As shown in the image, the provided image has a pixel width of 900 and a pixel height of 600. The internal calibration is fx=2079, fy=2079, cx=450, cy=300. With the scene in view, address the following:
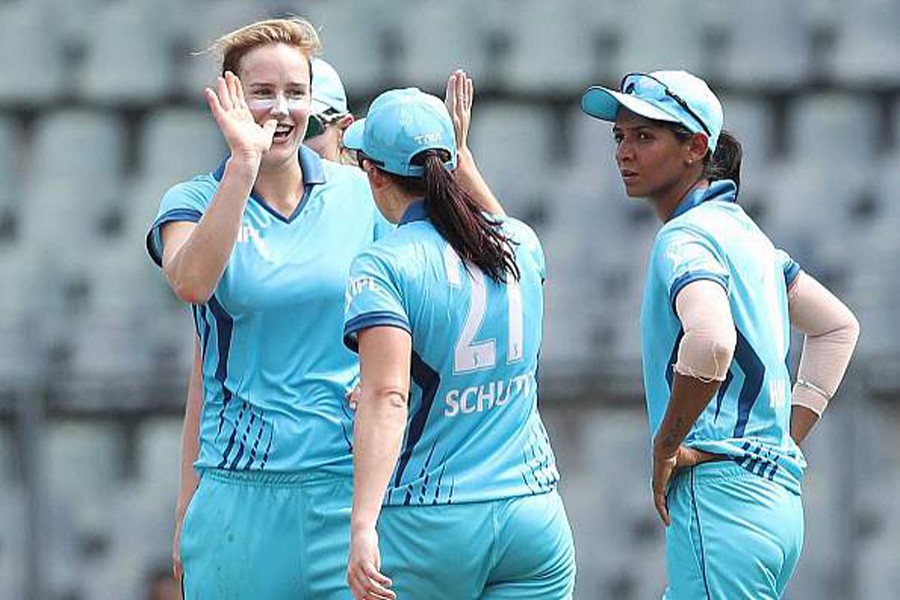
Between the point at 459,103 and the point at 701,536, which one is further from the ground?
the point at 459,103

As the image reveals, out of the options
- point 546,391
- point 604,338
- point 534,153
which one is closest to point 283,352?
point 546,391

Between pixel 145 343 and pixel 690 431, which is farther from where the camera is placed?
pixel 145 343

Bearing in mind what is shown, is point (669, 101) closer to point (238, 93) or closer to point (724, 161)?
point (724, 161)

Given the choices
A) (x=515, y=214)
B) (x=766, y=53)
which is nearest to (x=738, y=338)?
(x=515, y=214)

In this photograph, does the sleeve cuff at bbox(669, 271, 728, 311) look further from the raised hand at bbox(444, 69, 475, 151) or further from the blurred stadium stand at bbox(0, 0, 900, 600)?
the blurred stadium stand at bbox(0, 0, 900, 600)

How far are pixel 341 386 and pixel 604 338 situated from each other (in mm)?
3665

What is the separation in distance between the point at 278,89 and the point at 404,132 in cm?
40

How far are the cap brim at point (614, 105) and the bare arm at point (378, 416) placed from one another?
0.78 metres

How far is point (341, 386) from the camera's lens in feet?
12.7

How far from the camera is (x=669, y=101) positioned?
13.0 ft

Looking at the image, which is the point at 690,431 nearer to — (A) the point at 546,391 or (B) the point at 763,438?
(B) the point at 763,438

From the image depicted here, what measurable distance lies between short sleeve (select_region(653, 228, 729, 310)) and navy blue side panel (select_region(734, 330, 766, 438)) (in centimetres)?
15

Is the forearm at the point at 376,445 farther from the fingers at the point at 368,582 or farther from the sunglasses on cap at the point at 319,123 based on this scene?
the sunglasses on cap at the point at 319,123

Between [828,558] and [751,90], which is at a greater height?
[751,90]
